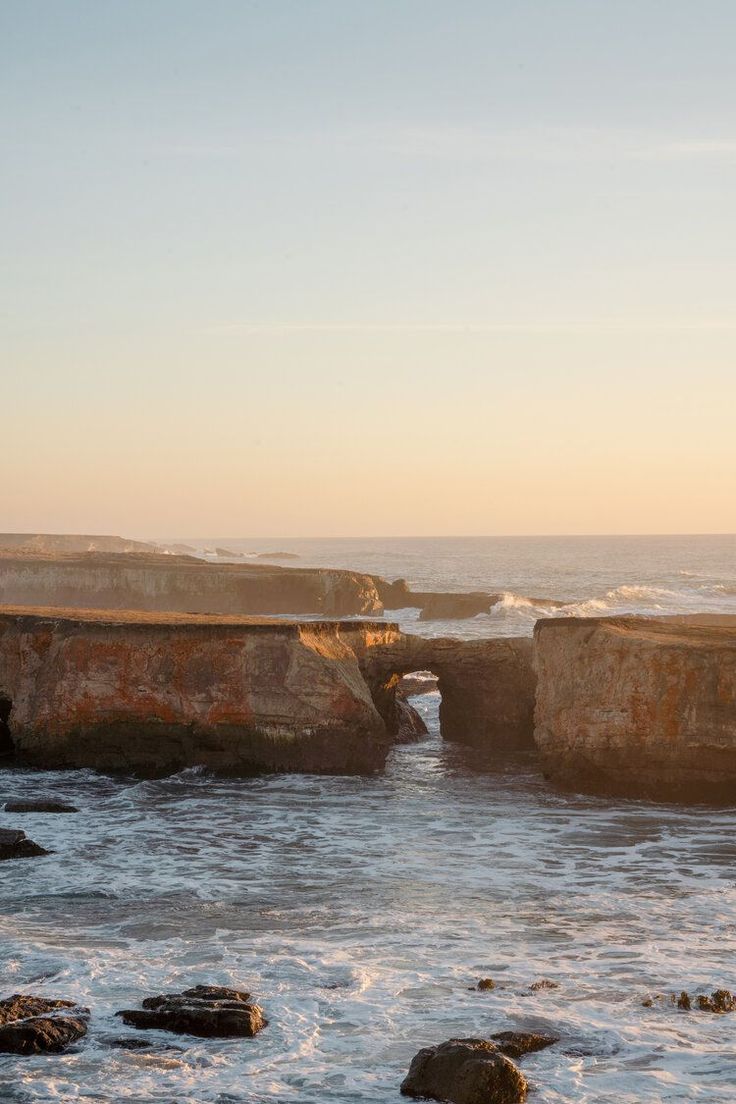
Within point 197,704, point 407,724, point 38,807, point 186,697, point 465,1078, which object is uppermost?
point 186,697

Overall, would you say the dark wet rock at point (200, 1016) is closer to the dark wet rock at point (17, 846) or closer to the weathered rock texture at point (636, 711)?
the dark wet rock at point (17, 846)

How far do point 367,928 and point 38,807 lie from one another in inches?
315

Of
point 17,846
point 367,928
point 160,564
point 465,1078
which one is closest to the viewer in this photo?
point 465,1078

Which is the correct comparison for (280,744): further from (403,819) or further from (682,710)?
(682,710)

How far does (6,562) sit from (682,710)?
5642 centimetres

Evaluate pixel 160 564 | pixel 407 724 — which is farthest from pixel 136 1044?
pixel 160 564

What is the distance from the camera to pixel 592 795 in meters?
20.5

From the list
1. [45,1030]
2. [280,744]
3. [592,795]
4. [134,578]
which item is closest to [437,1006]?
[45,1030]

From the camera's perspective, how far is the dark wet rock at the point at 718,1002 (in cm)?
1038

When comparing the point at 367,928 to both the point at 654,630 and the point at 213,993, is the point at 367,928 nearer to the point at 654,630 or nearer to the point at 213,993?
the point at 213,993

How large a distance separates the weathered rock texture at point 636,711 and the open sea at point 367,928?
0.67 m

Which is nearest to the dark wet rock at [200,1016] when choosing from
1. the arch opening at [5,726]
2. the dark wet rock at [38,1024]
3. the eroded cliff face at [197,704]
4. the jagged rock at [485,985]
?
the dark wet rock at [38,1024]

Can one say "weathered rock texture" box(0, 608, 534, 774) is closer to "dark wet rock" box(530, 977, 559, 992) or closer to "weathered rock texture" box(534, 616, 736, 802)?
"weathered rock texture" box(534, 616, 736, 802)

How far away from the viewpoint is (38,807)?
61.8 ft
